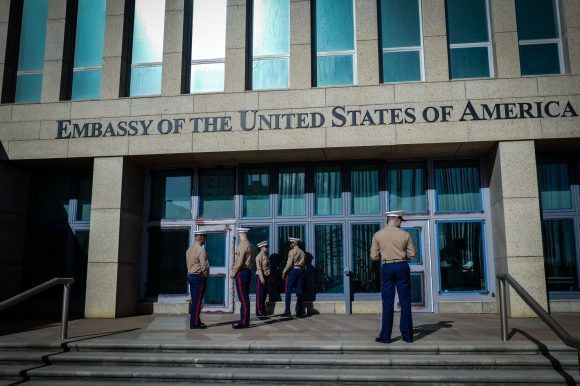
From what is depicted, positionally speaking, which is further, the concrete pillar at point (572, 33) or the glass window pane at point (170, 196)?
the glass window pane at point (170, 196)

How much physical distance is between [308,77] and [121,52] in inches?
186

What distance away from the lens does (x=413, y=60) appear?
12.1 metres

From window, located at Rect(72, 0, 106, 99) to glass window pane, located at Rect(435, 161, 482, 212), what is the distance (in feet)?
28.7

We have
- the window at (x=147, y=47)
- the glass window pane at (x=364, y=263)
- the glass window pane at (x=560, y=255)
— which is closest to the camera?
the glass window pane at (x=560, y=255)

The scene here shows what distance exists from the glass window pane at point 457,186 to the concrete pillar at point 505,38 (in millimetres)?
2259

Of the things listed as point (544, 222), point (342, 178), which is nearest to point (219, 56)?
point (342, 178)

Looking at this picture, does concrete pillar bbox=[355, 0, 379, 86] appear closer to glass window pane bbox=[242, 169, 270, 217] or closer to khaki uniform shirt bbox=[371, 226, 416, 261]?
glass window pane bbox=[242, 169, 270, 217]

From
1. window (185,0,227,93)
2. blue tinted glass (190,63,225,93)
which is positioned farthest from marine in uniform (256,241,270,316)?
window (185,0,227,93)

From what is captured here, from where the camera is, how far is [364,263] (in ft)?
39.5

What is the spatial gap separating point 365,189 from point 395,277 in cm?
502

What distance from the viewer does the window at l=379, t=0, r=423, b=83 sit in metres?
12.1

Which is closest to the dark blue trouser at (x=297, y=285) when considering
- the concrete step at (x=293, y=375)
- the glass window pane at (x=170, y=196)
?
the glass window pane at (x=170, y=196)

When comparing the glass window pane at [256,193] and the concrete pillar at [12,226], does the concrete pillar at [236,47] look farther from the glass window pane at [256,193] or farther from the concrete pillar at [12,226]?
the concrete pillar at [12,226]

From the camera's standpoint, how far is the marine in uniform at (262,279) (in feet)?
36.2
